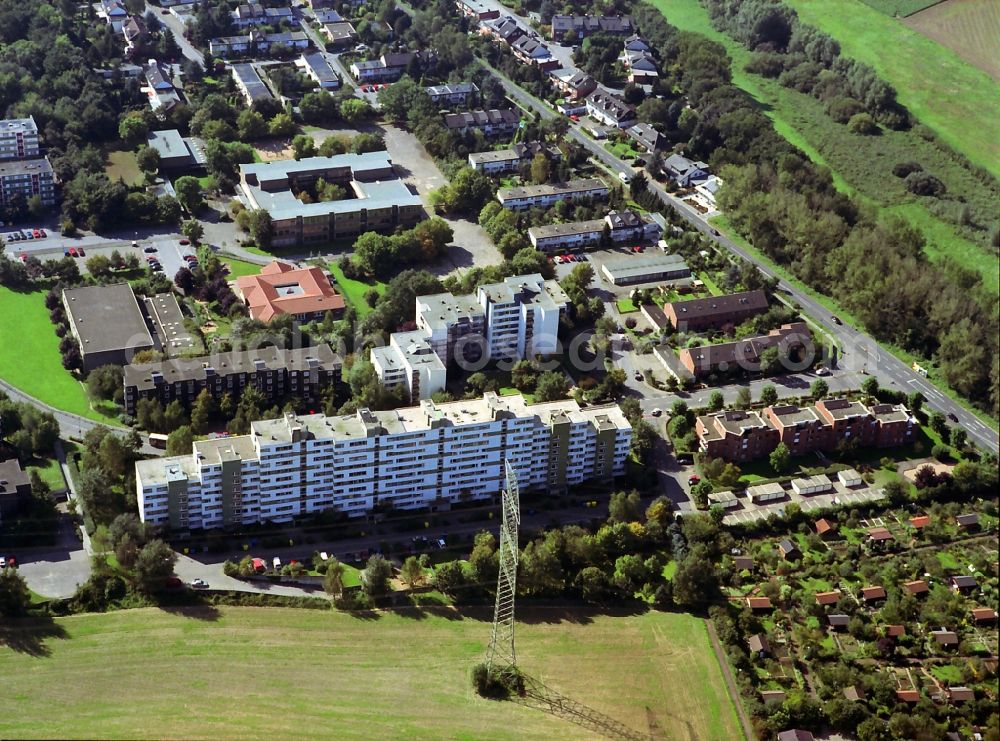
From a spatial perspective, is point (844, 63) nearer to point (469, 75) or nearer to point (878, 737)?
point (469, 75)

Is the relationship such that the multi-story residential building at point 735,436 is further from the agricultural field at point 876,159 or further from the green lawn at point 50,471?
the green lawn at point 50,471

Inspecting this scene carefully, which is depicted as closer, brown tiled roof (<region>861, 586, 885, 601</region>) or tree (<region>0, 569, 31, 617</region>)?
tree (<region>0, 569, 31, 617</region>)

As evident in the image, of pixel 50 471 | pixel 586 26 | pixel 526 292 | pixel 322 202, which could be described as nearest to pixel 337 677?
pixel 50 471

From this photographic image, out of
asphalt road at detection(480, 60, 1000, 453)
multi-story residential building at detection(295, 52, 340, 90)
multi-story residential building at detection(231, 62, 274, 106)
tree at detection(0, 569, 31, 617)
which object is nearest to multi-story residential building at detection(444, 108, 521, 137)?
asphalt road at detection(480, 60, 1000, 453)

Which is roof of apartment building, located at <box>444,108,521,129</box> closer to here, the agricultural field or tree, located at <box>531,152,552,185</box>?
tree, located at <box>531,152,552,185</box>

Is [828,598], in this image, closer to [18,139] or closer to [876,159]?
[876,159]
